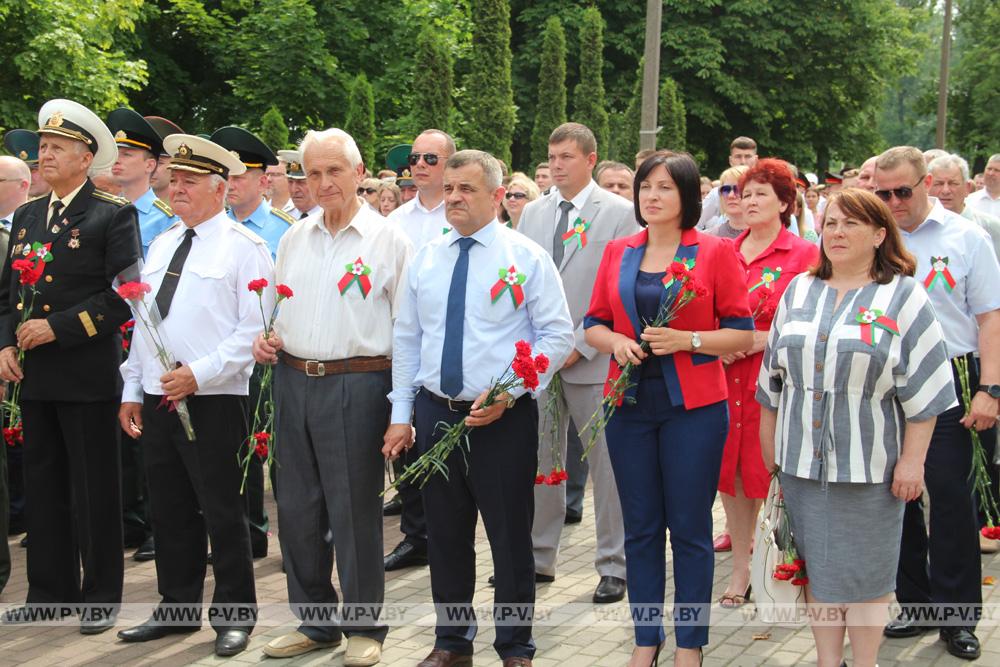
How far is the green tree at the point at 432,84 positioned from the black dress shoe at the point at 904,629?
15157mm

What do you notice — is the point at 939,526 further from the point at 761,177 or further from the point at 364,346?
Result: the point at 364,346

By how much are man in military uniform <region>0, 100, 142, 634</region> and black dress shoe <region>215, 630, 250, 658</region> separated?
0.76 meters

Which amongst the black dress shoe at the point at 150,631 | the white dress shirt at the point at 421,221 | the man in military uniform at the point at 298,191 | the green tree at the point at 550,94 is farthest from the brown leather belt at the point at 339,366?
the green tree at the point at 550,94

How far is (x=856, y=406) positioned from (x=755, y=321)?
160 cm

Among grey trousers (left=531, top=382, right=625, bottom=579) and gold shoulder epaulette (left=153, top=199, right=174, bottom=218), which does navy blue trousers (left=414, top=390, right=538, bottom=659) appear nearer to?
grey trousers (left=531, top=382, right=625, bottom=579)

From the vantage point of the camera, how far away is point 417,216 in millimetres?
7848

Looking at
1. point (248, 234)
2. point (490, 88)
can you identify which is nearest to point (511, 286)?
point (248, 234)

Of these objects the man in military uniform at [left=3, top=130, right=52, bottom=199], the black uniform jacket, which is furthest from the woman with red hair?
the man in military uniform at [left=3, top=130, right=52, bottom=199]

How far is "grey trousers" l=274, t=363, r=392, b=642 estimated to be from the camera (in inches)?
217

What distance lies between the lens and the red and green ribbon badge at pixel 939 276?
5.64 m

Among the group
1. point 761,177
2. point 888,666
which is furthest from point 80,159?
point 888,666

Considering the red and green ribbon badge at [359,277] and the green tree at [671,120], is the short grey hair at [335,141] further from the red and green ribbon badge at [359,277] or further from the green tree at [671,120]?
the green tree at [671,120]

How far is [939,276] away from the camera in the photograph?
18.5ft

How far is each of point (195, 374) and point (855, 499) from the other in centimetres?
298
